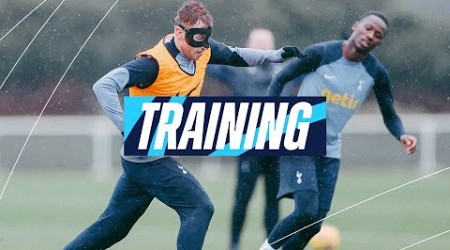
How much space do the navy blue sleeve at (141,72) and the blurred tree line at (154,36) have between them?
3.7 inches

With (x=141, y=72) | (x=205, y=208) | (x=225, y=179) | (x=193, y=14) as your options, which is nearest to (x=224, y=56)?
(x=193, y=14)

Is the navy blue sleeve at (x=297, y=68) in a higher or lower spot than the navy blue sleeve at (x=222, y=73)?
higher

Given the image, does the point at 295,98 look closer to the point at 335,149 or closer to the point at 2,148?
the point at 335,149

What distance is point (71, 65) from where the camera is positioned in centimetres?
1127

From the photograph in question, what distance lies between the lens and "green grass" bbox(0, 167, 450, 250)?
11.3 meters

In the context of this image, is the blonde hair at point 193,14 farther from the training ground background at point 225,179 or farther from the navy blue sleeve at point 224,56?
the training ground background at point 225,179

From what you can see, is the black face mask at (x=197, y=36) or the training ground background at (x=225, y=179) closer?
the black face mask at (x=197, y=36)

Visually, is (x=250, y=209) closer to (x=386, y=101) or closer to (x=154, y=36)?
(x=386, y=101)

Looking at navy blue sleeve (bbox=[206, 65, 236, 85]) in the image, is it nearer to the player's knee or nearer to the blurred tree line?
the blurred tree line

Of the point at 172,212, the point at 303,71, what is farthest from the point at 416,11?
the point at 172,212

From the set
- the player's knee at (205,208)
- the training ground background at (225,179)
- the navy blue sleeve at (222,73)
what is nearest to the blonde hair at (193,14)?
the navy blue sleeve at (222,73)

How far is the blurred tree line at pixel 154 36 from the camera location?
11.2 meters

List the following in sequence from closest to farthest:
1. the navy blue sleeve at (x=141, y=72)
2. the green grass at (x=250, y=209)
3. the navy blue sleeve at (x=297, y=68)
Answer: the navy blue sleeve at (x=141, y=72) → the navy blue sleeve at (x=297, y=68) → the green grass at (x=250, y=209)

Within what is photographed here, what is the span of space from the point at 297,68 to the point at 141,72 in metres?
0.66
